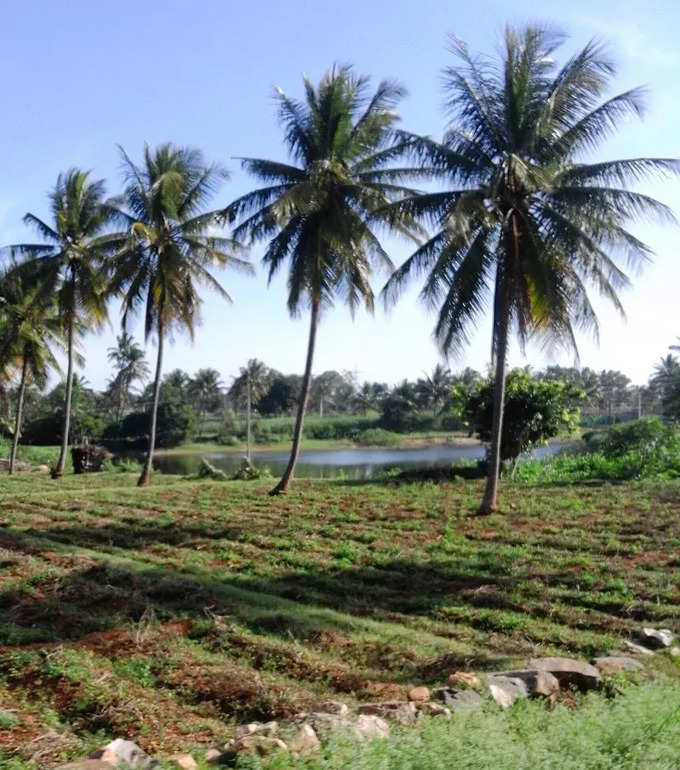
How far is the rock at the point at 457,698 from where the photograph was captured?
5328 millimetres

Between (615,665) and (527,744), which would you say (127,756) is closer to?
(527,744)

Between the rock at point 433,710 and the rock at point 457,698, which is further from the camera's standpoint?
the rock at point 457,698

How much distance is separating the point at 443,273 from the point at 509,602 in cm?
789

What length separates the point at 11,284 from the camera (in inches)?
1118

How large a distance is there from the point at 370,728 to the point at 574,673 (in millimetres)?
2117

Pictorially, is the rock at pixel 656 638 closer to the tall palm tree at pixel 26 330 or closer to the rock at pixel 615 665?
the rock at pixel 615 665

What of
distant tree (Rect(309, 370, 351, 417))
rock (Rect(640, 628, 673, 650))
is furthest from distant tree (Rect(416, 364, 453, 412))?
rock (Rect(640, 628, 673, 650))

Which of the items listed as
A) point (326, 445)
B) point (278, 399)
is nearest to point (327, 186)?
point (326, 445)

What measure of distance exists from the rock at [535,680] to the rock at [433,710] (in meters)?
0.74

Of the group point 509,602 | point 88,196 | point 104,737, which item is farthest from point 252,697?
point 88,196

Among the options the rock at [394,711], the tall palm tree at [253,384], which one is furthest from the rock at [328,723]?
the tall palm tree at [253,384]

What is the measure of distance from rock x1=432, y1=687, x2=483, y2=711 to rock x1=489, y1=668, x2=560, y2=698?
372 millimetres

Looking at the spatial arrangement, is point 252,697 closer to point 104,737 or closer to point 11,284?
point 104,737

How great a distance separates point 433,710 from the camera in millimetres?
5238
